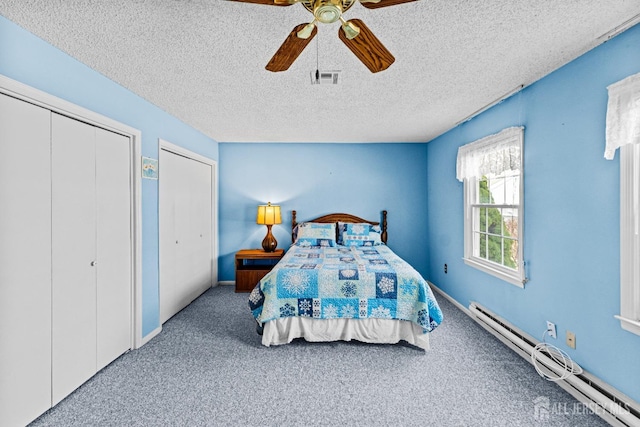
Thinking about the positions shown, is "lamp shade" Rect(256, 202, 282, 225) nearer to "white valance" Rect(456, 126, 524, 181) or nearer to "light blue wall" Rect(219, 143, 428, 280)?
"light blue wall" Rect(219, 143, 428, 280)

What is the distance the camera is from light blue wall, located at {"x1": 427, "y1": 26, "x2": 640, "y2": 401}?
1.64 meters

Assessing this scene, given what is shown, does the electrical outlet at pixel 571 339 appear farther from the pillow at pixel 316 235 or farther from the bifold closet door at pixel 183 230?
the bifold closet door at pixel 183 230

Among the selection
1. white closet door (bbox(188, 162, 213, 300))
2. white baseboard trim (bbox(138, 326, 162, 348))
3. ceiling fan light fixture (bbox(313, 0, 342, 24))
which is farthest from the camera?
white closet door (bbox(188, 162, 213, 300))

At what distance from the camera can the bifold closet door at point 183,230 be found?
299cm

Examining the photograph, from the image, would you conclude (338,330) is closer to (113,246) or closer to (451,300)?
(451,300)

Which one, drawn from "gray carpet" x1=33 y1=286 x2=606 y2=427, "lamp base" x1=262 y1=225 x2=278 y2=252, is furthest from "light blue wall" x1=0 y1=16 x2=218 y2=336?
"lamp base" x1=262 y1=225 x2=278 y2=252

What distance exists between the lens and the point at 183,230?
11.2 ft

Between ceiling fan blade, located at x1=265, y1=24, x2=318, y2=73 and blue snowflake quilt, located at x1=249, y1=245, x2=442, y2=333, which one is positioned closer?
ceiling fan blade, located at x1=265, y1=24, x2=318, y2=73

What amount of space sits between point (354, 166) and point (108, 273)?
3.43 m

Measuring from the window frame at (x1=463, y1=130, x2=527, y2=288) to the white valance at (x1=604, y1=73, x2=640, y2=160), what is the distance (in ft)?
2.52

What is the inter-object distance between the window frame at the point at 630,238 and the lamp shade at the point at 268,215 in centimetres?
353

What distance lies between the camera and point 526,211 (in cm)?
235

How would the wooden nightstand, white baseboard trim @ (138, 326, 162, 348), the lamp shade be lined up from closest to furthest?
1. white baseboard trim @ (138, 326, 162, 348)
2. the wooden nightstand
3. the lamp shade

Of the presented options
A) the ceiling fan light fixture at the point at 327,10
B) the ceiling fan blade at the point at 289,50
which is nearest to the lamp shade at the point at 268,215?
the ceiling fan blade at the point at 289,50
